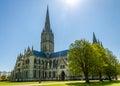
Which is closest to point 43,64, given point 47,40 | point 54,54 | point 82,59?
point 54,54

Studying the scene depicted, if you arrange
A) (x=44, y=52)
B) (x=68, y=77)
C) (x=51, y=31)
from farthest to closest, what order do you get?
1. (x=51, y=31)
2. (x=44, y=52)
3. (x=68, y=77)

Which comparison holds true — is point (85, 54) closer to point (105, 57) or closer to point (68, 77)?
point (105, 57)

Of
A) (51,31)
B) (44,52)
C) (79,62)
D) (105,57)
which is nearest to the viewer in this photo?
(79,62)

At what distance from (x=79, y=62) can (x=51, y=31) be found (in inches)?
3097

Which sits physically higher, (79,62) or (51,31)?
(51,31)

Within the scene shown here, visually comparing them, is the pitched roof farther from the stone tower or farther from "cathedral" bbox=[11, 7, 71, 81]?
the stone tower

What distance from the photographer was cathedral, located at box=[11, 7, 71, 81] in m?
90.9

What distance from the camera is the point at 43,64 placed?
104 meters

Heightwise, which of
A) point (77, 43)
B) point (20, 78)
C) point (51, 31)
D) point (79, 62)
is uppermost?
point (51, 31)

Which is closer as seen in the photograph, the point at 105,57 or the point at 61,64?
the point at 105,57

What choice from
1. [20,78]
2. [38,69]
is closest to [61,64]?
[38,69]

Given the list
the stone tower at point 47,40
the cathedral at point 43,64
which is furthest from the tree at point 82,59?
the stone tower at point 47,40

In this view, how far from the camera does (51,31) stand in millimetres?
121000

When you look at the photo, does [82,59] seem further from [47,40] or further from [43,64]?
[47,40]
